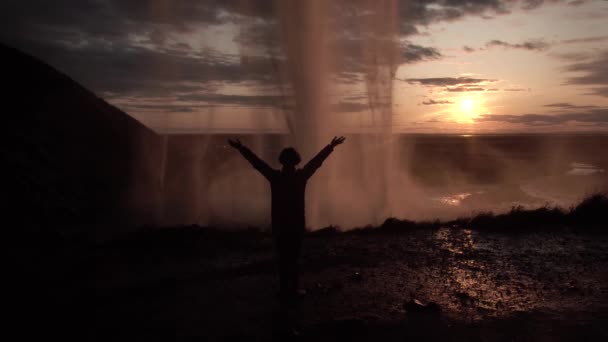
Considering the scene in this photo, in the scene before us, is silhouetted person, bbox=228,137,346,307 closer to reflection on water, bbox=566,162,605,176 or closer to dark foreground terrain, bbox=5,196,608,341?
dark foreground terrain, bbox=5,196,608,341

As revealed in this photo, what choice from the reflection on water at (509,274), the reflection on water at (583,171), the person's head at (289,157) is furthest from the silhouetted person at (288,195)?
the reflection on water at (583,171)

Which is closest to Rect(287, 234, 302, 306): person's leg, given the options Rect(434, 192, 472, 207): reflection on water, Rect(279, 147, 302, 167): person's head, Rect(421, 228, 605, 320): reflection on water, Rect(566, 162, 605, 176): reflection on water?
Rect(279, 147, 302, 167): person's head

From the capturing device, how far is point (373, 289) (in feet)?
21.6

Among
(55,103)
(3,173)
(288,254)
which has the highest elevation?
(55,103)

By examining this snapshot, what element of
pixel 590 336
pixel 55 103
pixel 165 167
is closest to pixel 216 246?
pixel 590 336

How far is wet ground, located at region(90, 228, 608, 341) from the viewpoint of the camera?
5188 mm

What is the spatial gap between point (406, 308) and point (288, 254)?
186cm

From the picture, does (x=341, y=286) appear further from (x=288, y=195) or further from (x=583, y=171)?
(x=583, y=171)

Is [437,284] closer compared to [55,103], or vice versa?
[437,284]

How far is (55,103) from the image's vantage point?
27.4 meters

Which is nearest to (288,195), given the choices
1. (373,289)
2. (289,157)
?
(289,157)

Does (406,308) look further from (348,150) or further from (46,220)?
(348,150)

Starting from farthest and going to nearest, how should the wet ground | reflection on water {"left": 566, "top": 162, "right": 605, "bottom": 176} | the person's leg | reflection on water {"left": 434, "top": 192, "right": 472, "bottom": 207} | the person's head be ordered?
reflection on water {"left": 566, "top": 162, "right": 605, "bottom": 176} → reflection on water {"left": 434, "top": 192, "right": 472, "bottom": 207} → the person's leg → the person's head → the wet ground

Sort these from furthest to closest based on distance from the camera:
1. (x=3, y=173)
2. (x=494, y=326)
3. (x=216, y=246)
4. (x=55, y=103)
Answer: (x=55, y=103) < (x=3, y=173) < (x=216, y=246) < (x=494, y=326)
